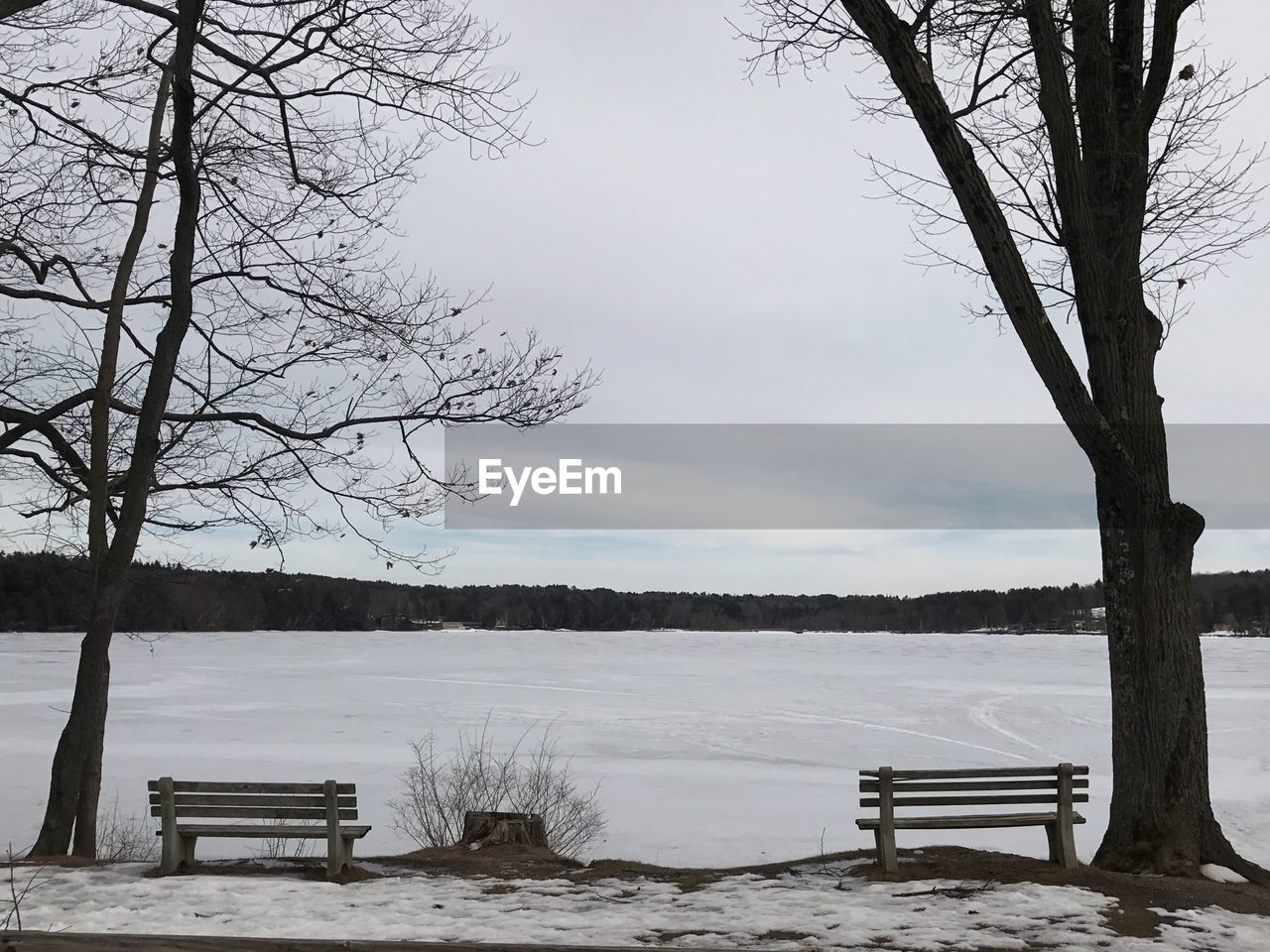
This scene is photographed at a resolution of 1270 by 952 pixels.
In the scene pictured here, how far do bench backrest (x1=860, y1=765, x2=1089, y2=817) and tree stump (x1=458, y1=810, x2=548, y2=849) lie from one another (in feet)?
10.6

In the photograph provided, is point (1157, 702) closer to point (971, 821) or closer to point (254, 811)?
point (971, 821)

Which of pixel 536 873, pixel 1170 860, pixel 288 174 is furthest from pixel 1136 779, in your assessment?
pixel 288 174

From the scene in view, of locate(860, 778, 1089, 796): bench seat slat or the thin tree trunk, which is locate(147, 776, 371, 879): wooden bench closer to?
the thin tree trunk

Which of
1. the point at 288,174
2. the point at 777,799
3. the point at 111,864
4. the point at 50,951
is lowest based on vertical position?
the point at 777,799

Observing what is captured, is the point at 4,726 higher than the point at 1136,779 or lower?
lower

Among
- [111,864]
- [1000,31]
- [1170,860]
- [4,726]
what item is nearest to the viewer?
[1170,860]

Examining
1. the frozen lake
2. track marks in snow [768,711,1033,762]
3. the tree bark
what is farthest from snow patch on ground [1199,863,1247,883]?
track marks in snow [768,711,1033,762]

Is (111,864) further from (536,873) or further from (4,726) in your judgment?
(4,726)

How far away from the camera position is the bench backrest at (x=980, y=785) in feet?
28.0

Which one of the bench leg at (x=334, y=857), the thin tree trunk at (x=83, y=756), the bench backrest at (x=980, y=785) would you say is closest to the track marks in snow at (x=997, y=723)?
the bench backrest at (x=980, y=785)

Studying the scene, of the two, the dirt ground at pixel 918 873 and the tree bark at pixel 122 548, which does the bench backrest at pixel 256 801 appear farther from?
the tree bark at pixel 122 548

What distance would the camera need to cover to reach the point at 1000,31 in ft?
32.5

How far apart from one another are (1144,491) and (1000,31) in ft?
13.2

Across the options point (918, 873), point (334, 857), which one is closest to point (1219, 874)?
point (918, 873)
